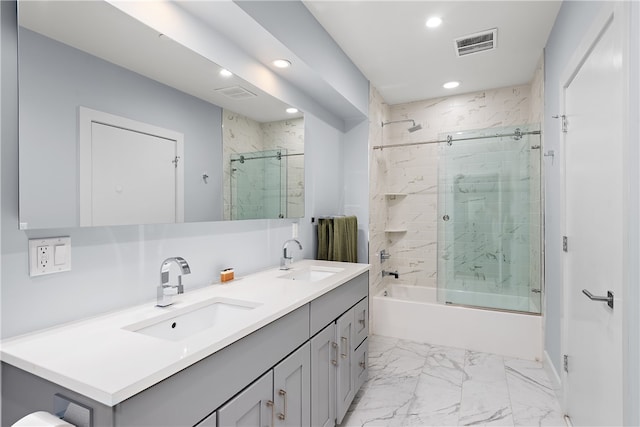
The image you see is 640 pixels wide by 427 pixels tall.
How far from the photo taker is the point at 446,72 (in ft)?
10.2

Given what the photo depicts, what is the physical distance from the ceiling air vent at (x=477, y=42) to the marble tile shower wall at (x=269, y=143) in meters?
1.38

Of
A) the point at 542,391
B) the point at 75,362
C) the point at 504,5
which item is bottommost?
the point at 542,391

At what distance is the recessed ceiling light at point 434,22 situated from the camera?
7.34 feet

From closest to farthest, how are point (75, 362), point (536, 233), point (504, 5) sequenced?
point (75, 362) < point (504, 5) < point (536, 233)

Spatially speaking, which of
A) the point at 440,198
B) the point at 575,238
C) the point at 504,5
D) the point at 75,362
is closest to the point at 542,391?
the point at 575,238

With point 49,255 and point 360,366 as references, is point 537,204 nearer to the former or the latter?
point 360,366

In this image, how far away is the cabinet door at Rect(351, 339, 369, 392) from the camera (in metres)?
2.10

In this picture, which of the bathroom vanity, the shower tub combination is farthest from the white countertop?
the shower tub combination

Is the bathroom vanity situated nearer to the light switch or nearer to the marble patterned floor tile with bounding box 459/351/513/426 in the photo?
the light switch

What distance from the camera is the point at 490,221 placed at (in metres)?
3.12

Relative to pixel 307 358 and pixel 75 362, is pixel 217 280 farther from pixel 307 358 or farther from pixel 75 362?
pixel 75 362

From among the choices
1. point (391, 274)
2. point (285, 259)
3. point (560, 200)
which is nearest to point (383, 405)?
point (285, 259)

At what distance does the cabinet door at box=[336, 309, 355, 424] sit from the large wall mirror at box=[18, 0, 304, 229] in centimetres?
86

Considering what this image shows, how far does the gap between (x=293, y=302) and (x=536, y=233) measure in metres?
2.51
